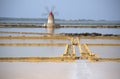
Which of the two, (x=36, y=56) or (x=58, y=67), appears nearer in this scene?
(x=58, y=67)

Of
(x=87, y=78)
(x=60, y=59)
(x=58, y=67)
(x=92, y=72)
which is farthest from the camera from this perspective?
(x=60, y=59)

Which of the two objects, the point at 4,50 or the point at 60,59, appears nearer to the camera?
the point at 60,59

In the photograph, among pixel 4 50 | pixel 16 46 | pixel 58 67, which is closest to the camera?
pixel 58 67

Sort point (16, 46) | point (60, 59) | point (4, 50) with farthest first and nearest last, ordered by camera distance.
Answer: point (16, 46) < point (4, 50) < point (60, 59)

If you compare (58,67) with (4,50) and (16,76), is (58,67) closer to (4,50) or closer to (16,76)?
(16,76)

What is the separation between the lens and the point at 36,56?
695 centimetres

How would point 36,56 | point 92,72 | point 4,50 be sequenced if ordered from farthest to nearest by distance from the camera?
point 4,50, point 36,56, point 92,72

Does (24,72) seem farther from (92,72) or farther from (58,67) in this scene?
(92,72)

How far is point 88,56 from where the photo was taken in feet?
22.0

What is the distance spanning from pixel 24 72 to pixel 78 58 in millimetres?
1632

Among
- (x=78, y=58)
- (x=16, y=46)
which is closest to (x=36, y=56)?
(x=78, y=58)

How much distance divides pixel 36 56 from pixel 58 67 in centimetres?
137

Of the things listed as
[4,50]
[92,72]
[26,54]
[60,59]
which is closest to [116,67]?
[92,72]

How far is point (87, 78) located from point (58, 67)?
1138mm
